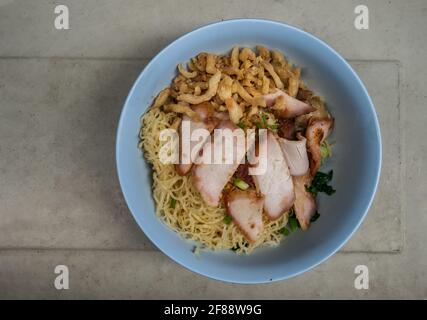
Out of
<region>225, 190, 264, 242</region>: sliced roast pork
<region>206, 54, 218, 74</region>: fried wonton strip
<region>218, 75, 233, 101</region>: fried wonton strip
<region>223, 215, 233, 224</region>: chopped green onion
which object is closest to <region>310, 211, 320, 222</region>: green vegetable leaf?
<region>225, 190, 264, 242</region>: sliced roast pork

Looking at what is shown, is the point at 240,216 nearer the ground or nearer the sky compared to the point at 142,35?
nearer the ground

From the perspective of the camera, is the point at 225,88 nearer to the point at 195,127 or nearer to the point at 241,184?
the point at 195,127

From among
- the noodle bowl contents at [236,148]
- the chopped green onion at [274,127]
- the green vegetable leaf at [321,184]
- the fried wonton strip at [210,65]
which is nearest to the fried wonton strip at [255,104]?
the noodle bowl contents at [236,148]

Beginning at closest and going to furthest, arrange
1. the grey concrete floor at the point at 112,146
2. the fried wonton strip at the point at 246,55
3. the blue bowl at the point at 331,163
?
the blue bowl at the point at 331,163 < the fried wonton strip at the point at 246,55 < the grey concrete floor at the point at 112,146

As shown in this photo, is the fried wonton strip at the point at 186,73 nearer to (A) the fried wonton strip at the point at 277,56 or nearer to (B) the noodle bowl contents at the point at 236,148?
(B) the noodle bowl contents at the point at 236,148

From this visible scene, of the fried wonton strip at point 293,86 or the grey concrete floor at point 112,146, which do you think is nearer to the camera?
the fried wonton strip at point 293,86
